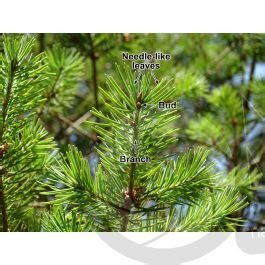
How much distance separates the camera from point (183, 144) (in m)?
0.80

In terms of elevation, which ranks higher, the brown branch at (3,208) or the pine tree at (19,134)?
the pine tree at (19,134)

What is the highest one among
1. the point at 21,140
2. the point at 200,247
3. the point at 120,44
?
the point at 120,44

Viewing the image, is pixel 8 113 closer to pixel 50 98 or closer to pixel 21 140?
pixel 21 140

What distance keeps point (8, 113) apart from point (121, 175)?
11 centimetres

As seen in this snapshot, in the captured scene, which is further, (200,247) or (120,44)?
(120,44)

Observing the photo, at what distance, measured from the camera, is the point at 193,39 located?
96 centimetres

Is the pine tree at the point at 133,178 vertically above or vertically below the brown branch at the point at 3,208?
above

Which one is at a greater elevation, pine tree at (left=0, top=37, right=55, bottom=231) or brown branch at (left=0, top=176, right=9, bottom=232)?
pine tree at (left=0, top=37, right=55, bottom=231)

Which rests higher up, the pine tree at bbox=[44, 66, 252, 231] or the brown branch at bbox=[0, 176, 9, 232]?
the pine tree at bbox=[44, 66, 252, 231]
